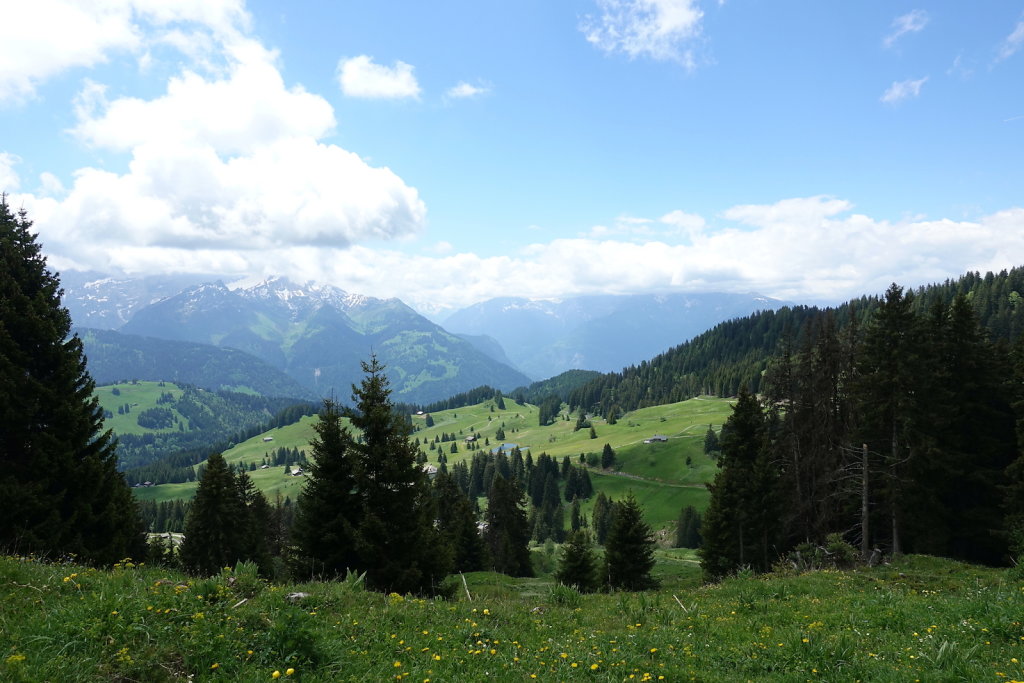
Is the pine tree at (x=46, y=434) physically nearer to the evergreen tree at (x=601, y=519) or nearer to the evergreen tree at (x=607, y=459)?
the evergreen tree at (x=601, y=519)

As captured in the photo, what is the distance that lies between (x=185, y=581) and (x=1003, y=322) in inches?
9260

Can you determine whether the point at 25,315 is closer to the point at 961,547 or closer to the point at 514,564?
the point at 961,547

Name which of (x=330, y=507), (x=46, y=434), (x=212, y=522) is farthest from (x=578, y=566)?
(x=46, y=434)

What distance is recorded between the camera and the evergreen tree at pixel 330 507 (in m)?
21.5

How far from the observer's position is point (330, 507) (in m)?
22.7

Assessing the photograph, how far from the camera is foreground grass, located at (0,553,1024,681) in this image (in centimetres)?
640

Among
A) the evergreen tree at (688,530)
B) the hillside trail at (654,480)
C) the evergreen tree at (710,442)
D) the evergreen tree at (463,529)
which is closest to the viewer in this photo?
the evergreen tree at (463,529)

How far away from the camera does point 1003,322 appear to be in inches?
6560

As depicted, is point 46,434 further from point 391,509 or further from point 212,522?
point 212,522

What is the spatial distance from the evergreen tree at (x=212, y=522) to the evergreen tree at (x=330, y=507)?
2689 cm

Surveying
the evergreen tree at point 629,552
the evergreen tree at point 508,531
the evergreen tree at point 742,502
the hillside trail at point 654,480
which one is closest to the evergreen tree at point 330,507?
the evergreen tree at point 629,552

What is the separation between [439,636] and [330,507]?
15.7 meters

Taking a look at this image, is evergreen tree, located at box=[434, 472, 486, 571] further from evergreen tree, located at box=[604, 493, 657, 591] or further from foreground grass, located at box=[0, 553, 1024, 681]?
foreground grass, located at box=[0, 553, 1024, 681]

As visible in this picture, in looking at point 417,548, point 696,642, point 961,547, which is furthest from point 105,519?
point 961,547
